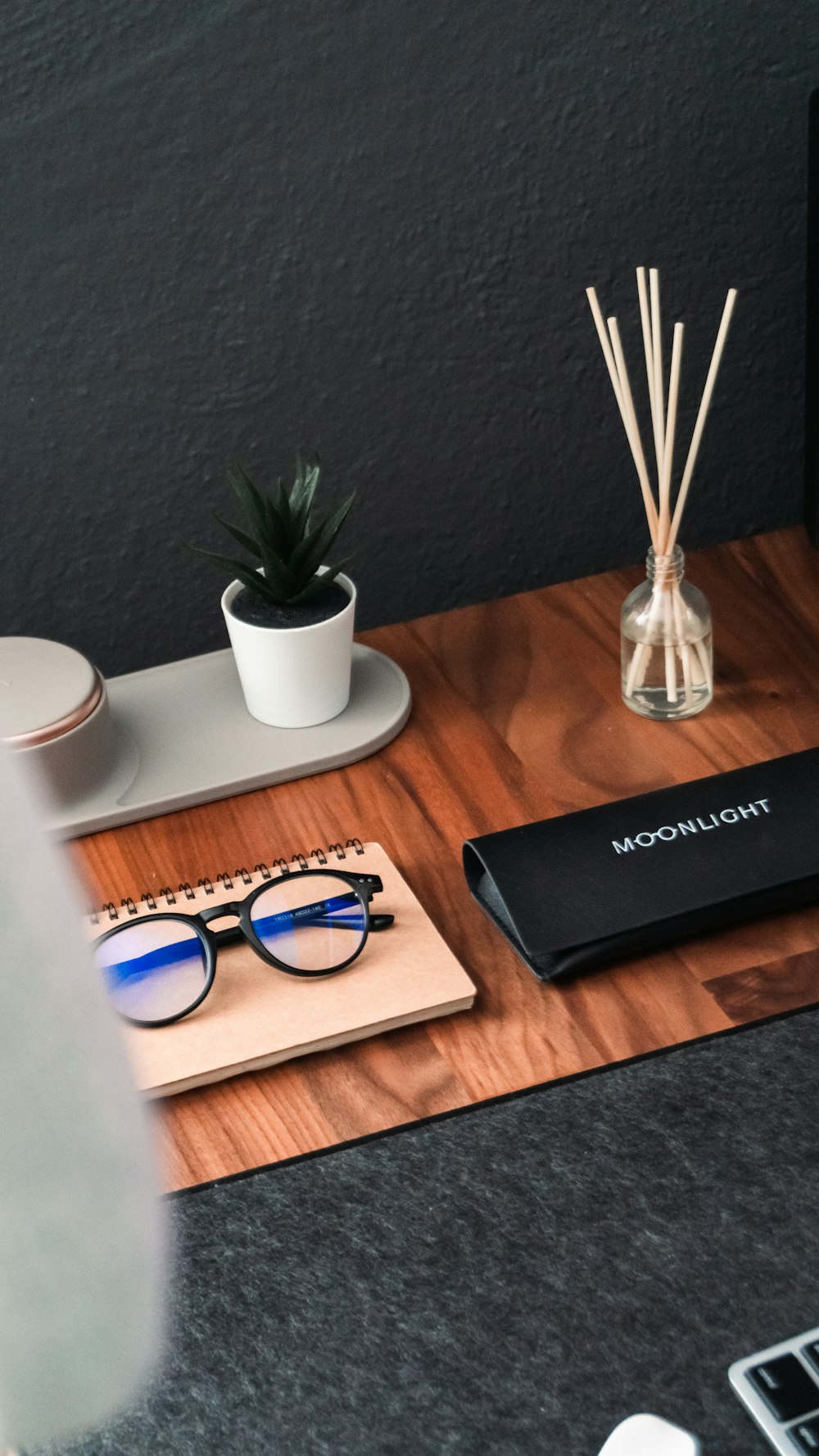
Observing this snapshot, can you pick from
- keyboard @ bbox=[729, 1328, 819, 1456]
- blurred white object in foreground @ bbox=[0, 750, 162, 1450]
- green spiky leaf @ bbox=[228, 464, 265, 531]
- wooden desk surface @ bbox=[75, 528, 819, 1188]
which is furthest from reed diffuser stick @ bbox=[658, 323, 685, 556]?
blurred white object in foreground @ bbox=[0, 750, 162, 1450]

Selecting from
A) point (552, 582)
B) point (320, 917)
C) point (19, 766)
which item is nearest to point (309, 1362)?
point (320, 917)

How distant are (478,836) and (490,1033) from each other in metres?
0.13

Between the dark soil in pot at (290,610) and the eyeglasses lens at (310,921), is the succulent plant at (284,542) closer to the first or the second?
the dark soil in pot at (290,610)

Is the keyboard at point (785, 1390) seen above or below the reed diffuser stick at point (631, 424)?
below

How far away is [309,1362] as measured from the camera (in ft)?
1.53

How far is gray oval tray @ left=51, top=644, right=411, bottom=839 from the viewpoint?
2.47 feet

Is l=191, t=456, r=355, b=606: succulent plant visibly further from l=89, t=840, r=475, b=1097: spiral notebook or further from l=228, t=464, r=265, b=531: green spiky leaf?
l=89, t=840, r=475, b=1097: spiral notebook

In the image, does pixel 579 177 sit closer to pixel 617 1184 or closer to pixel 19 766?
pixel 617 1184

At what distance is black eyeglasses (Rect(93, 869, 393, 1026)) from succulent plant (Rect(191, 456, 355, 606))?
0.18 m

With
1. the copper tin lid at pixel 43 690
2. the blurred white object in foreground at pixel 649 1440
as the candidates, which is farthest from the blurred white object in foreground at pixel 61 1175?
the copper tin lid at pixel 43 690

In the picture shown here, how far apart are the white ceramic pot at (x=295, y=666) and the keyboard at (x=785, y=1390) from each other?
0.43 metres

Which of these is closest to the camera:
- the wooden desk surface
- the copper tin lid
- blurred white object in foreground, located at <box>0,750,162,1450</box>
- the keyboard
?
blurred white object in foreground, located at <box>0,750,162,1450</box>

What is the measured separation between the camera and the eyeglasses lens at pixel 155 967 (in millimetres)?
600

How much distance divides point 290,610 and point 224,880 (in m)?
0.17
